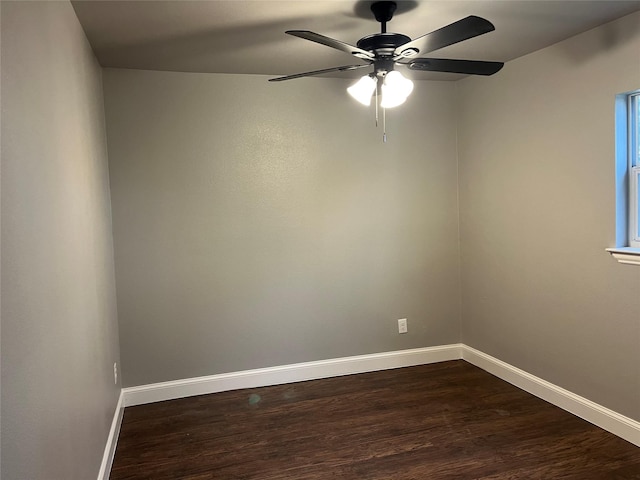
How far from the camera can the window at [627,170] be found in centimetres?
265

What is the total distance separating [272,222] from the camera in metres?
3.58

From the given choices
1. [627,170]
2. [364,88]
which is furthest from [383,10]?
[627,170]

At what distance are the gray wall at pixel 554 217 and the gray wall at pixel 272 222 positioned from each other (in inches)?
12.5

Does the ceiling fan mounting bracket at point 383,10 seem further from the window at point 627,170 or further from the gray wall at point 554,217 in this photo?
the window at point 627,170

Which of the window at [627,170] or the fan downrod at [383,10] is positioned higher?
the fan downrod at [383,10]

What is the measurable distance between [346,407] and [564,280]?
1626mm

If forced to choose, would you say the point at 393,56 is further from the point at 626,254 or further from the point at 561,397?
the point at 561,397

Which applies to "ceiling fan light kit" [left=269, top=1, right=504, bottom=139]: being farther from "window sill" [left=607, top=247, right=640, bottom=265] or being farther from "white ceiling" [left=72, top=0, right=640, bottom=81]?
"window sill" [left=607, top=247, right=640, bottom=265]

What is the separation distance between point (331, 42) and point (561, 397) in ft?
8.52

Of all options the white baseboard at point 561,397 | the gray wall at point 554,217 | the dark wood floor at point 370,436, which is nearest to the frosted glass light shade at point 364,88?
the gray wall at point 554,217

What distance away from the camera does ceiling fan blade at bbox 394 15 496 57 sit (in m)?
1.83

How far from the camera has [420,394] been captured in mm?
3377

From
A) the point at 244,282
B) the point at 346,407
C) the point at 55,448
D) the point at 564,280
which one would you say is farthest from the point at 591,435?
the point at 55,448

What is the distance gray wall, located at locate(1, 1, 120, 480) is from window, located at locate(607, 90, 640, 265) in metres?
2.74
